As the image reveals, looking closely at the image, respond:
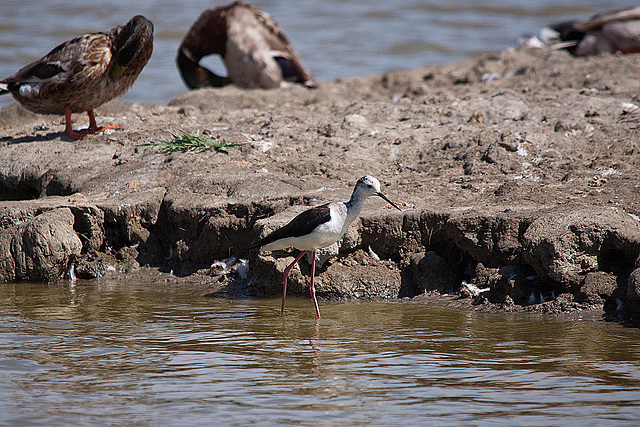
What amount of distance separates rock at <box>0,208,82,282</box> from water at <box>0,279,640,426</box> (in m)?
0.68

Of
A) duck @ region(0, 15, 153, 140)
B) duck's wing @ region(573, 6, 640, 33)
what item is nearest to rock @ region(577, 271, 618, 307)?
duck @ region(0, 15, 153, 140)

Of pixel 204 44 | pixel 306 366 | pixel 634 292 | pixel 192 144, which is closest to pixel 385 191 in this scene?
pixel 192 144

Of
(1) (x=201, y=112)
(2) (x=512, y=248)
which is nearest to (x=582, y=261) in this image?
(2) (x=512, y=248)

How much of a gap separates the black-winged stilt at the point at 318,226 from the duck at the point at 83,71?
12.8ft

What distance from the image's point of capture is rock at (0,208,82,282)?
272 inches

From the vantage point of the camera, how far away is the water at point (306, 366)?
400cm

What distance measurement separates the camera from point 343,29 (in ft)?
71.7

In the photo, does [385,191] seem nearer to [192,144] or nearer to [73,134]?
[192,144]

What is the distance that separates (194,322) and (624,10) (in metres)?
10.2

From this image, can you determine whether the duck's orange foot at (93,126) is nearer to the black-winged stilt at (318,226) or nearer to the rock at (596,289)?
the black-winged stilt at (318,226)

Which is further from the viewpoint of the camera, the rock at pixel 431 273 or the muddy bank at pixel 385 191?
the rock at pixel 431 273

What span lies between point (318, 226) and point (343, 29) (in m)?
17.0

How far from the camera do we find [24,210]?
7.21 meters

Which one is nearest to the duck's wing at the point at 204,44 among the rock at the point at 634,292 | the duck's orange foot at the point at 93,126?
the duck's orange foot at the point at 93,126
